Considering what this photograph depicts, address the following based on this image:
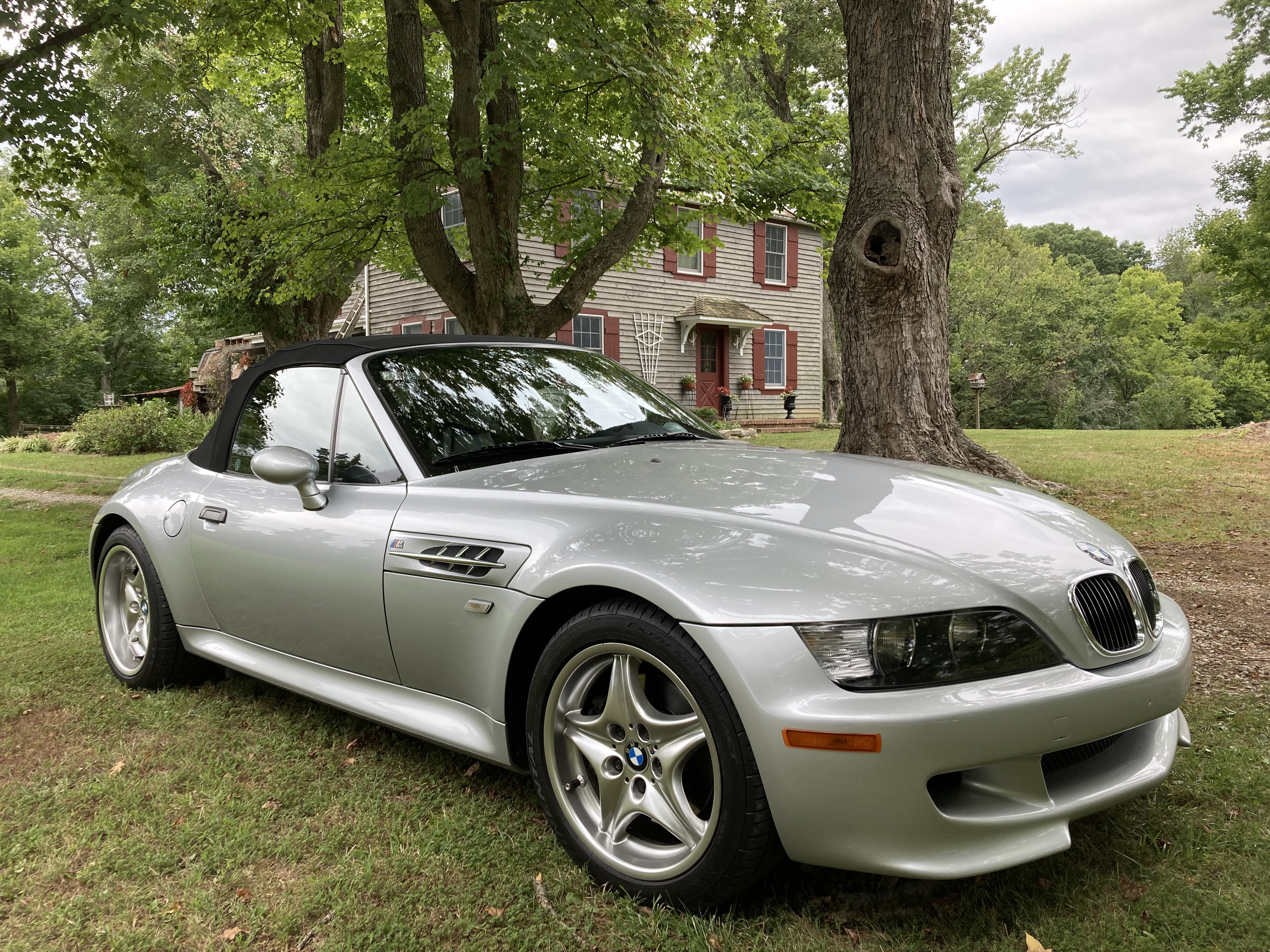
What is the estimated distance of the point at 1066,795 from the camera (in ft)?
6.61

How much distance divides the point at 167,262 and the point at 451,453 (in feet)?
48.1

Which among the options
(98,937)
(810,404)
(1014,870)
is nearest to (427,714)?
(98,937)

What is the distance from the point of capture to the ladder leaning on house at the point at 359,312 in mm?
21703

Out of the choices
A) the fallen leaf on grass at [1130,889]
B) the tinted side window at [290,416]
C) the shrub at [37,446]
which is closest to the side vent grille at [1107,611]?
the fallen leaf on grass at [1130,889]

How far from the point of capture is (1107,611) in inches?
85.4

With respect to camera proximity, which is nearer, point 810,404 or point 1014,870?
point 1014,870

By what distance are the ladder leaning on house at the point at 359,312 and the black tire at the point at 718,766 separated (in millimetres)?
20284

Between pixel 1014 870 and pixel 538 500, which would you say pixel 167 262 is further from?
pixel 1014 870

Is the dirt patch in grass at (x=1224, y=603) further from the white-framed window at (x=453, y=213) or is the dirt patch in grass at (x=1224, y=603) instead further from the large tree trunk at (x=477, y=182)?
the white-framed window at (x=453, y=213)

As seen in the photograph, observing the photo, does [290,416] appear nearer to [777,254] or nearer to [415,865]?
[415,865]

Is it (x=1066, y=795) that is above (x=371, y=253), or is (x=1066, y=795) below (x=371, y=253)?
below

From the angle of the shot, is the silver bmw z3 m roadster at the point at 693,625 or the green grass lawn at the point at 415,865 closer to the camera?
the silver bmw z3 m roadster at the point at 693,625

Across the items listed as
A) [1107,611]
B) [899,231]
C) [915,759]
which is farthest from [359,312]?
[915,759]

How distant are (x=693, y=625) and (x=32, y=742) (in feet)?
9.97
